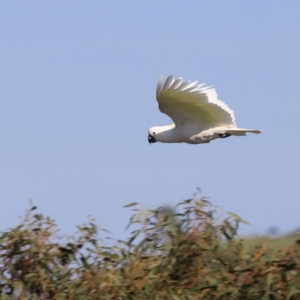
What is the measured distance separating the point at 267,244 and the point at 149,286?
26.8 inches

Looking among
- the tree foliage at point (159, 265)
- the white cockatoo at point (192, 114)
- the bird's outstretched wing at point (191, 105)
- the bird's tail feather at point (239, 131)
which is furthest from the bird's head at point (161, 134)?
the tree foliage at point (159, 265)

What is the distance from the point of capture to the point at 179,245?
3896 millimetres

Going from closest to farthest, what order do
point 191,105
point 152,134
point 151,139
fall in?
point 191,105 < point 152,134 < point 151,139

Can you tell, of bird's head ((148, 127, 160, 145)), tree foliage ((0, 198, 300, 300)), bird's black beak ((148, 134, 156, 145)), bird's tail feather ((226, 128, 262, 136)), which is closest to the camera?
tree foliage ((0, 198, 300, 300))

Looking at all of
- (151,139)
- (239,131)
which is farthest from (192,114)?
(151,139)

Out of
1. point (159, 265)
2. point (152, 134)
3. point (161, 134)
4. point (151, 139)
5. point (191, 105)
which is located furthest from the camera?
point (151, 139)

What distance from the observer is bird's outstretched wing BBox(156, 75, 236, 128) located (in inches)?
256

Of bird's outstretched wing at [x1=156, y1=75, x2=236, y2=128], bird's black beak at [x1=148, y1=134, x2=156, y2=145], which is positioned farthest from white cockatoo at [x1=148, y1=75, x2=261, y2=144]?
bird's black beak at [x1=148, y1=134, x2=156, y2=145]

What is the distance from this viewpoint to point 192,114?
23.8 ft

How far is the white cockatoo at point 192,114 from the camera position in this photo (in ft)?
21.6

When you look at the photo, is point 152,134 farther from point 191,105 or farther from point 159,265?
point 159,265

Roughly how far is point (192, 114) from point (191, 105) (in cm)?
27

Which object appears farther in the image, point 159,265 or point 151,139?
point 151,139

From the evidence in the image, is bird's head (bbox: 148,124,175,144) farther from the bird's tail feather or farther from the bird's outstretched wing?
the bird's tail feather
